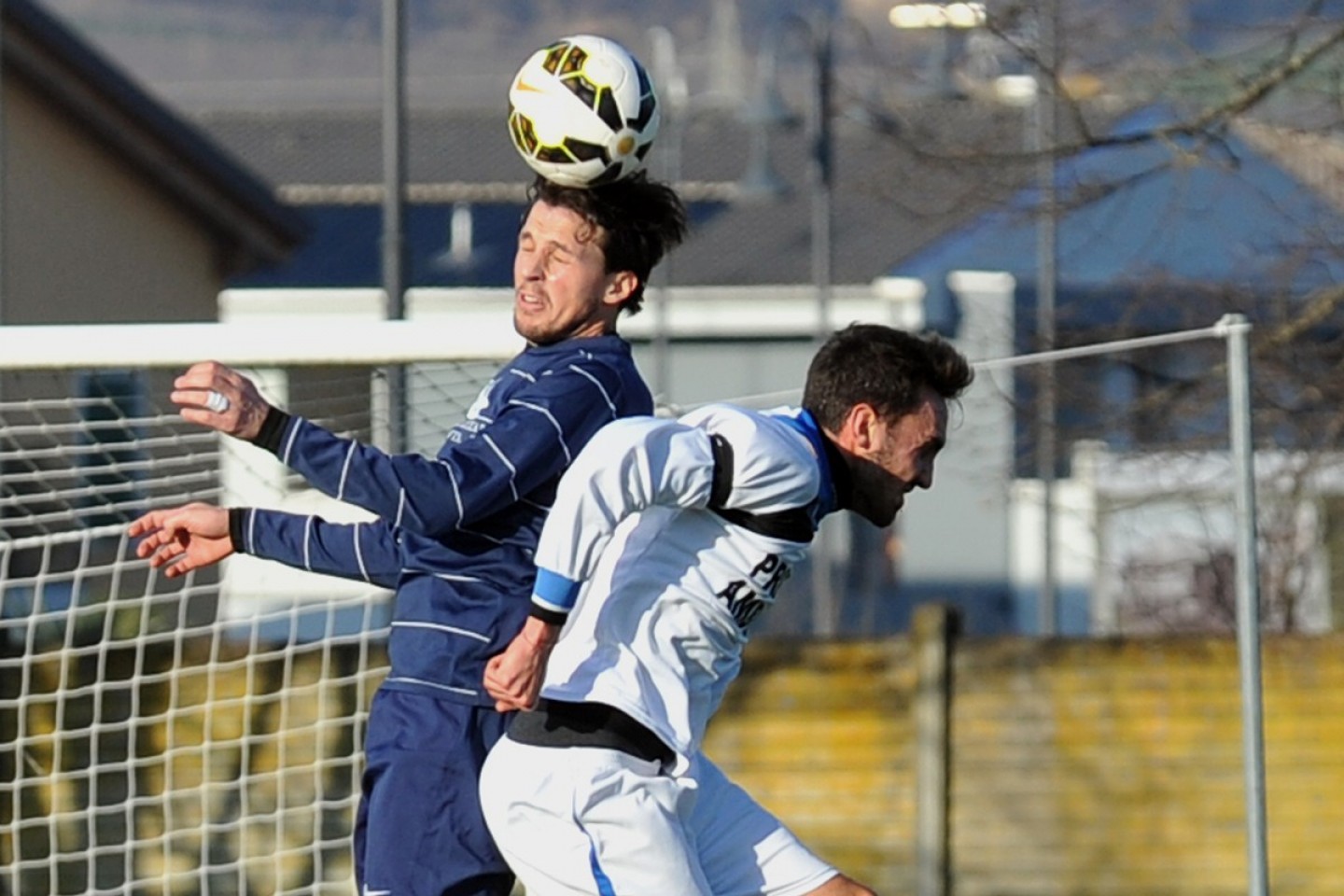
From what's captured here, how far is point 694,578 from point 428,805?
62 centimetres

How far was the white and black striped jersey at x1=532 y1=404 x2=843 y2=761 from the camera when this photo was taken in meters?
4.27

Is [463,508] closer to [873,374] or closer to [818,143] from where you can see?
[873,374]

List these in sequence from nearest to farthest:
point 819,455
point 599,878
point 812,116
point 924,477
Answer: point 599,878 → point 819,455 → point 924,477 → point 812,116

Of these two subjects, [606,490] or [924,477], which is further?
[924,477]

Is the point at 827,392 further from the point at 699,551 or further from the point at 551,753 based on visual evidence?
the point at 551,753

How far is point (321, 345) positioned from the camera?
5957mm

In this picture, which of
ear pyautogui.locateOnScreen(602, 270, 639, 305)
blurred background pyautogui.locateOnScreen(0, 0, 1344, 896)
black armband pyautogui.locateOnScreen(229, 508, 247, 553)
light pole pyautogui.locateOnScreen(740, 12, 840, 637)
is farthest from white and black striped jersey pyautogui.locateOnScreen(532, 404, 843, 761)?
light pole pyautogui.locateOnScreen(740, 12, 840, 637)

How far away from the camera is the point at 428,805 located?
4.47 metres

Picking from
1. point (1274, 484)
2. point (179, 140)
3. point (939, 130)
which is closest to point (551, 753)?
point (939, 130)

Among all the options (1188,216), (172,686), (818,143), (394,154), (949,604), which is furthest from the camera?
(818,143)

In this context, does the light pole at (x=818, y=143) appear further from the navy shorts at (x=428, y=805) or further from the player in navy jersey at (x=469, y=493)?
the navy shorts at (x=428, y=805)

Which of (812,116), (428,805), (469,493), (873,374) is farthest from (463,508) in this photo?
(812,116)

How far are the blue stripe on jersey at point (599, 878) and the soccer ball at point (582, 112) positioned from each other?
123 centimetres

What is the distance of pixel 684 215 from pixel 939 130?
5370 millimetres
